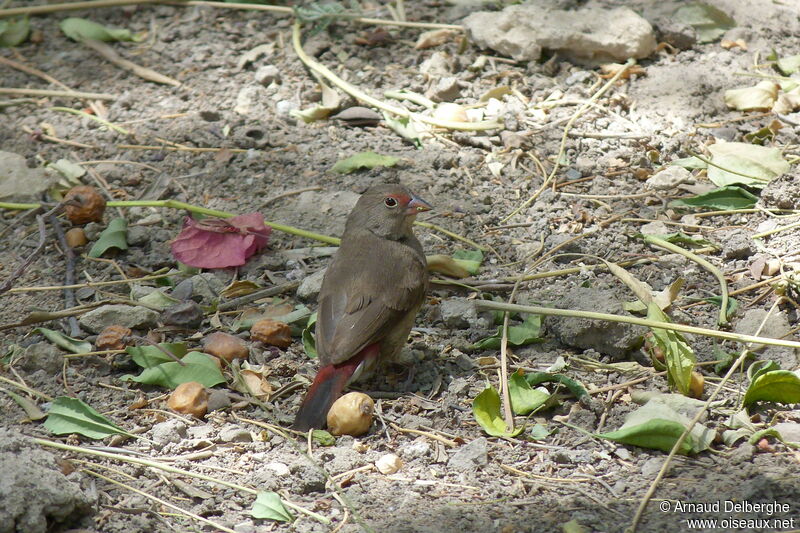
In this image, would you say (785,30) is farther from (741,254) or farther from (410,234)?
(410,234)

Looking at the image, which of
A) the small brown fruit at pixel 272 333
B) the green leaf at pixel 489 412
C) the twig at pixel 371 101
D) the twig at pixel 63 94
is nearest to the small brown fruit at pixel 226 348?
the small brown fruit at pixel 272 333

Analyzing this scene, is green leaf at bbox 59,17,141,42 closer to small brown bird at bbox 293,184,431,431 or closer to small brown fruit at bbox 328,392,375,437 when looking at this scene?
small brown bird at bbox 293,184,431,431

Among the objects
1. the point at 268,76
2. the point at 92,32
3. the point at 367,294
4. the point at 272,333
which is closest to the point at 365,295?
the point at 367,294

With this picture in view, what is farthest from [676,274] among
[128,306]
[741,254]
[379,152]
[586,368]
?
[128,306]

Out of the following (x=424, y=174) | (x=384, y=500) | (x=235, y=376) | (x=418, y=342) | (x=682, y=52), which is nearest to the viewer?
(x=384, y=500)

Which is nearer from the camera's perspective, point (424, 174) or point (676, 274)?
point (676, 274)

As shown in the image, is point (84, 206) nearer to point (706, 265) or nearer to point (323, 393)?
point (323, 393)
